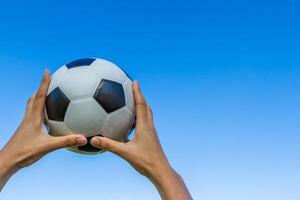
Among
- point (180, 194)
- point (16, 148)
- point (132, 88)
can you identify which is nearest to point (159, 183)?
point (180, 194)

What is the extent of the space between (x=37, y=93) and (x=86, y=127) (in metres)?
1.00

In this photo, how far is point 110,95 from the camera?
6867 mm

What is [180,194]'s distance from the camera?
4.92m

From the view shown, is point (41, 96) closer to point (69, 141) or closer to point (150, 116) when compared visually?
point (69, 141)

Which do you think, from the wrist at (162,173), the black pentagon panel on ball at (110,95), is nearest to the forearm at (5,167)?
the wrist at (162,173)

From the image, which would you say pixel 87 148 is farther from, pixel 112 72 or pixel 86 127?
pixel 112 72

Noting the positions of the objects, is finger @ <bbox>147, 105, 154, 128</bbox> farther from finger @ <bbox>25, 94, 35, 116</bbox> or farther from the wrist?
finger @ <bbox>25, 94, 35, 116</bbox>

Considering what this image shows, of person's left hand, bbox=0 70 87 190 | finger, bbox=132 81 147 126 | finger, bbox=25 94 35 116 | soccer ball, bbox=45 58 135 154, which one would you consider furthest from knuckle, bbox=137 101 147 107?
finger, bbox=25 94 35 116

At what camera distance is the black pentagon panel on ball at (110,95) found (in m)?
6.78

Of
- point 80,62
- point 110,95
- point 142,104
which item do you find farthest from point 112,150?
point 80,62

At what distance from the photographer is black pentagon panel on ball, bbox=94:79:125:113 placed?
22.2 ft

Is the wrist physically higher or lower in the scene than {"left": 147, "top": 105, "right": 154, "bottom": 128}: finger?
lower

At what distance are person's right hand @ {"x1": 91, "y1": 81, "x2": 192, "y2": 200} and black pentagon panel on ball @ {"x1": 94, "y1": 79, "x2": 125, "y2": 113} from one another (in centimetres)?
125

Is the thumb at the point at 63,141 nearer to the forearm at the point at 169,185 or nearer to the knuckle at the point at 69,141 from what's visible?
the knuckle at the point at 69,141
